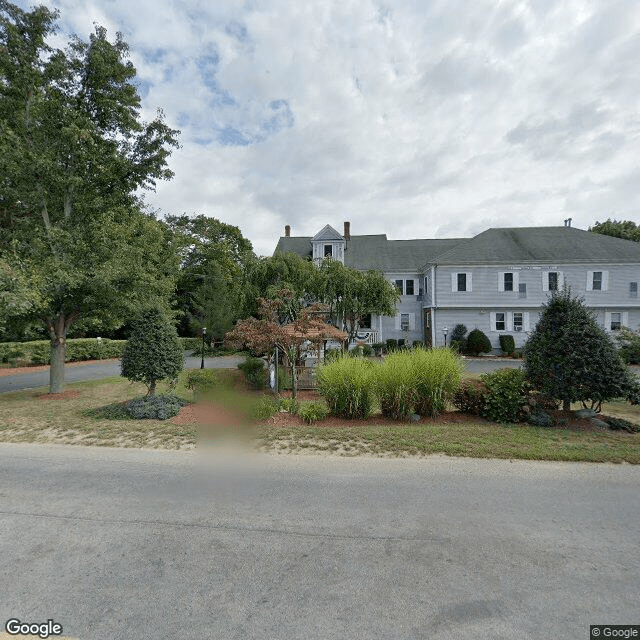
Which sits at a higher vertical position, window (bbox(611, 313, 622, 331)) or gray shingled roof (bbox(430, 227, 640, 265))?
gray shingled roof (bbox(430, 227, 640, 265))

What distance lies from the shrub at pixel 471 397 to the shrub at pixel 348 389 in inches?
79.4

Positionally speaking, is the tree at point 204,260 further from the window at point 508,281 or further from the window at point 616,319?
the window at point 616,319

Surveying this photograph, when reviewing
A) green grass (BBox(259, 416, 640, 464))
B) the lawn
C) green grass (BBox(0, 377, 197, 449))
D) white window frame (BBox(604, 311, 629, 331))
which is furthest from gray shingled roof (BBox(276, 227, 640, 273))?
green grass (BBox(0, 377, 197, 449))

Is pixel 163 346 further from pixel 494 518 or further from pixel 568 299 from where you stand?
pixel 568 299

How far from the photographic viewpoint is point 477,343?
80.7 feet

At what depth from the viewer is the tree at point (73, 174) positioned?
10.7 meters

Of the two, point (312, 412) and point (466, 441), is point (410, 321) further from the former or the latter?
point (466, 441)

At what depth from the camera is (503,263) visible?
25.5m

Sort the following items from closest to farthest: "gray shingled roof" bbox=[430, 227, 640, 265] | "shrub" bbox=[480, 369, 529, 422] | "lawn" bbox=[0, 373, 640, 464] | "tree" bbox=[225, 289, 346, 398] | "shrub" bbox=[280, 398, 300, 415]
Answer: "lawn" bbox=[0, 373, 640, 464] < "shrub" bbox=[480, 369, 529, 422] < "shrub" bbox=[280, 398, 300, 415] < "tree" bbox=[225, 289, 346, 398] < "gray shingled roof" bbox=[430, 227, 640, 265]

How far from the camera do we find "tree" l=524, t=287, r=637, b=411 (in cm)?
709

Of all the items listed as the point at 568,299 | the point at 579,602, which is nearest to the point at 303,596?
the point at 579,602

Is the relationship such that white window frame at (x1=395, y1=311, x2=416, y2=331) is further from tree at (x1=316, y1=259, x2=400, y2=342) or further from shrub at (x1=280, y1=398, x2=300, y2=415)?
shrub at (x1=280, y1=398, x2=300, y2=415)
